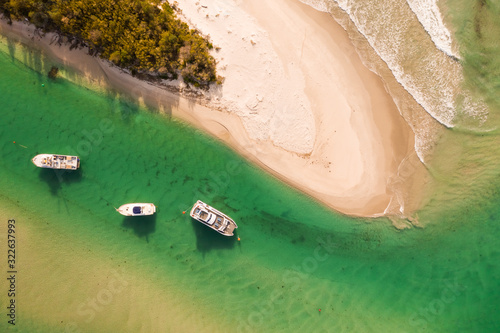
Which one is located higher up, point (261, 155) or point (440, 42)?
point (440, 42)

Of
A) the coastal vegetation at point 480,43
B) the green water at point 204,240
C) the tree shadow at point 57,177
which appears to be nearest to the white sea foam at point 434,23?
the coastal vegetation at point 480,43

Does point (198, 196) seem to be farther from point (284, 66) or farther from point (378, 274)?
point (378, 274)

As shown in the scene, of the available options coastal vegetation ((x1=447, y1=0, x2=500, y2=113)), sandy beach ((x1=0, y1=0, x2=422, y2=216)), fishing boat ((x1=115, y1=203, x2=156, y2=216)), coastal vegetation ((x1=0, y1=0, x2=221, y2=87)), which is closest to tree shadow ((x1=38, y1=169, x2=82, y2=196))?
fishing boat ((x1=115, y1=203, x2=156, y2=216))

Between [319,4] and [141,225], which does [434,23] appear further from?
[141,225]

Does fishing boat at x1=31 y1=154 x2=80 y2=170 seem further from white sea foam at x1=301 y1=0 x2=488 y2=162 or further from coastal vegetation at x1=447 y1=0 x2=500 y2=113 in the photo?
coastal vegetation at x1=447 y1=0 x2=500 y2=113

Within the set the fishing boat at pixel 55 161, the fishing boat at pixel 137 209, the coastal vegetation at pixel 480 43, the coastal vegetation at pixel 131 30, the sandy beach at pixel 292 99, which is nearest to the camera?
the coastal vegetation at pixel 131 30

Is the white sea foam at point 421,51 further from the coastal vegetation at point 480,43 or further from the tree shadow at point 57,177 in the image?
the tree shadow at point 57,177

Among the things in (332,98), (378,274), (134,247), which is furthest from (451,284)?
(134,247)
